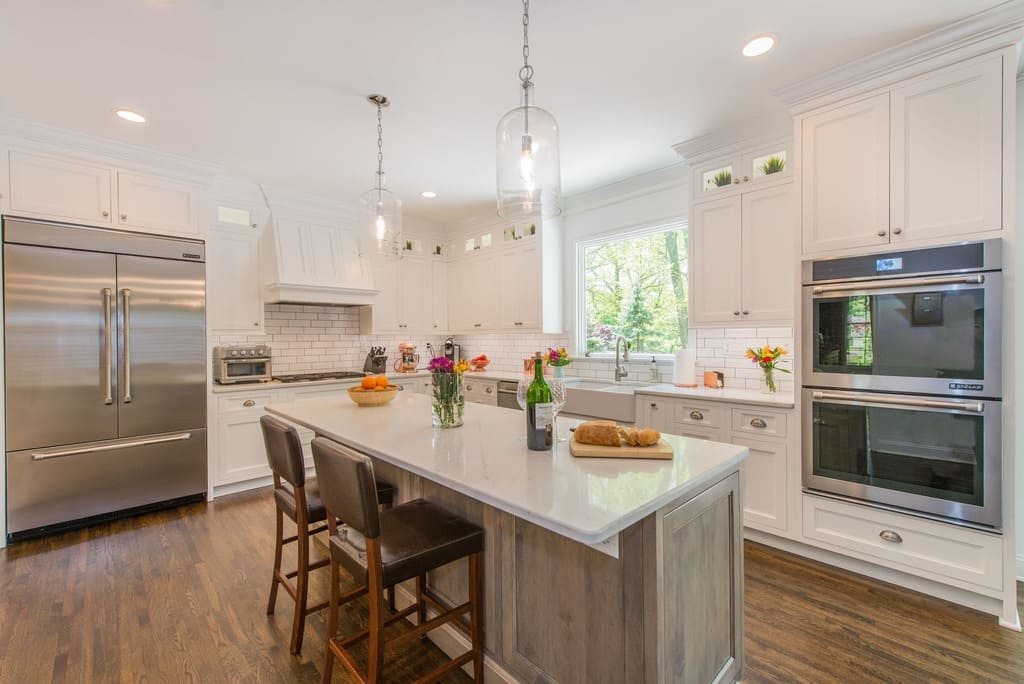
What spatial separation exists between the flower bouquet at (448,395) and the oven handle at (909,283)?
6.73 ft

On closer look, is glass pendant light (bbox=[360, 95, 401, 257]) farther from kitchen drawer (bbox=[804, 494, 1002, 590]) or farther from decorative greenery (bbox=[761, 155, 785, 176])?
kitchen drawer (bbox=[804, 494, 1002, 590])

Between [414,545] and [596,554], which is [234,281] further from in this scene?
[596,554]

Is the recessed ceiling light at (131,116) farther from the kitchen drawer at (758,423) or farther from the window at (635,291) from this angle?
the kitchen drawer at (758,423)

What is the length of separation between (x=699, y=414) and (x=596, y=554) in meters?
1.96

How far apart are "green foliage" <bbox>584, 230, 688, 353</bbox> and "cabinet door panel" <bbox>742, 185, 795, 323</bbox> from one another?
29.9 inches

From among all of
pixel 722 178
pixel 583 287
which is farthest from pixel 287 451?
pixel 583 287

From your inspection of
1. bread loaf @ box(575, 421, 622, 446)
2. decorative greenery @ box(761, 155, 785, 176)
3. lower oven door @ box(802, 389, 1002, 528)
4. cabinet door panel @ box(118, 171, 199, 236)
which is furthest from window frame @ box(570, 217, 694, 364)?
cabinet door panel @ box(118, 171, 199, 236)

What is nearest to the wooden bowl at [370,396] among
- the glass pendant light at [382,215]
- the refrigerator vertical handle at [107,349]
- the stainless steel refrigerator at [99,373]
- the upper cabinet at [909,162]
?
the glass pendant light at [382,215]

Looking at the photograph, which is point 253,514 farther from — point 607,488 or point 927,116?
point 927,116

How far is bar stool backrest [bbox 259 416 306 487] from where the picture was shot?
1782 mm

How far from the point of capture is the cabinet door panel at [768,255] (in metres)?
2.88

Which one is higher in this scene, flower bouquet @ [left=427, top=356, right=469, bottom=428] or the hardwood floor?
flower bouquet @ [left=427, top=356, right=469, bottom=428]

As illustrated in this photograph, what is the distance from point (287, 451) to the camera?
1.80 meters

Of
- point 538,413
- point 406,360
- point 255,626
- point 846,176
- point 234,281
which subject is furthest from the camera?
point 406,360
